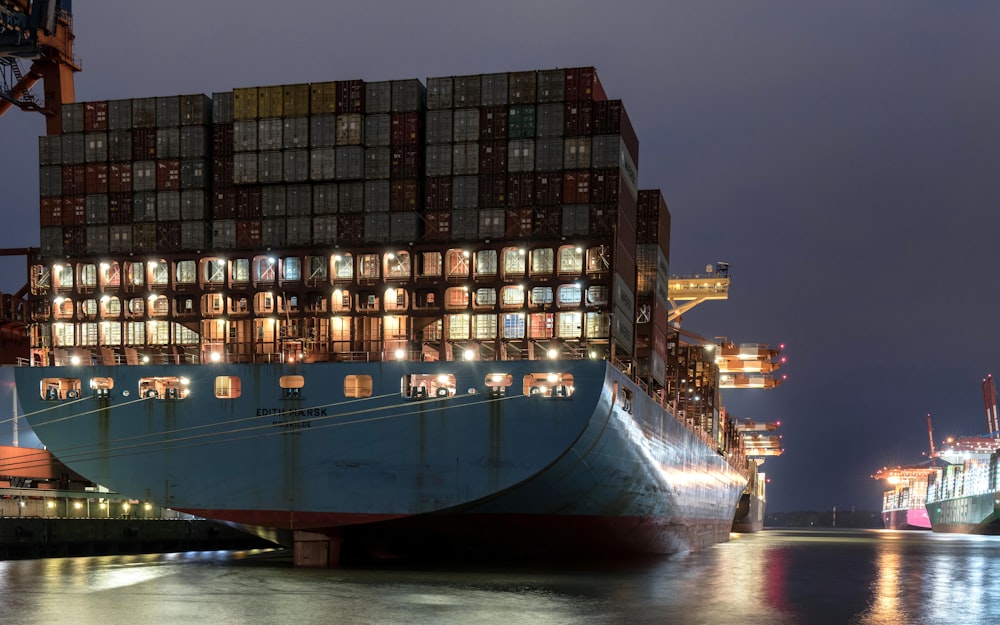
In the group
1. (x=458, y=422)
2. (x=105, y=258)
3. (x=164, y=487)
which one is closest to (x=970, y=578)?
(x=458, y=422)

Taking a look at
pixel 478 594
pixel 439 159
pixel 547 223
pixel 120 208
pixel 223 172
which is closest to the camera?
pixel 478 594

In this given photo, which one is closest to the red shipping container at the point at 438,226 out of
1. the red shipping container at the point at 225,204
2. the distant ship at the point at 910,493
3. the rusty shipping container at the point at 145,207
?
the red shipping container at the point at 225,204

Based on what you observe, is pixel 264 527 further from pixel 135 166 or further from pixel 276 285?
pixel 135 166

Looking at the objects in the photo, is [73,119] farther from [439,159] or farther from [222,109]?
[439,159]

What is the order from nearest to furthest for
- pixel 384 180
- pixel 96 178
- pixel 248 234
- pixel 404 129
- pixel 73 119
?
pixel 384 180
pixel 404 129
pixel 248 234
pixel 96 178
pixel 73 119

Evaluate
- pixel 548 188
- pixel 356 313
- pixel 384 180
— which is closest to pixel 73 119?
pixel 384 180

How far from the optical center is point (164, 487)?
31.6 metres

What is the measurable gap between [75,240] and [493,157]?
1535cm

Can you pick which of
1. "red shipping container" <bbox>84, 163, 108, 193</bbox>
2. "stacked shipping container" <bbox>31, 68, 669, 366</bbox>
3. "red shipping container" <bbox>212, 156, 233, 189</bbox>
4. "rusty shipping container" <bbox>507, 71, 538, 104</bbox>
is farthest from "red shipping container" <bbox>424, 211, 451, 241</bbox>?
"red shipping container" <bbox>84, 163, 108, 193</bbox>

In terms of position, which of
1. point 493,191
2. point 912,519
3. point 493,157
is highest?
point 493,157

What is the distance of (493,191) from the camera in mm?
33969

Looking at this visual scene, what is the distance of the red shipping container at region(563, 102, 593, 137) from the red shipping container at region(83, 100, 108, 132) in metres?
16.8

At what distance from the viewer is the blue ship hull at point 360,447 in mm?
30156

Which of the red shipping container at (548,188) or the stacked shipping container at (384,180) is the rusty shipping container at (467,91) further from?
the red shipping container at (548,188)
